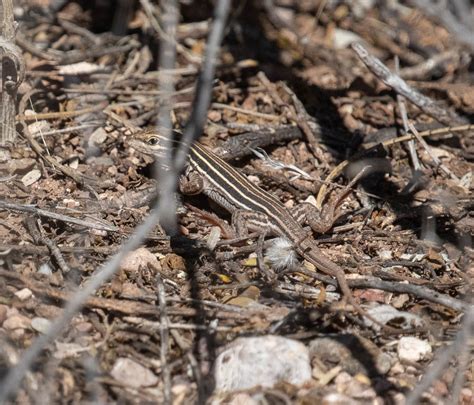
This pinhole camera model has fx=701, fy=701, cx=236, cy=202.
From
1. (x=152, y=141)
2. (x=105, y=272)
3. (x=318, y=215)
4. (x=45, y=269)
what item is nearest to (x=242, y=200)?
(x=318, y=215)

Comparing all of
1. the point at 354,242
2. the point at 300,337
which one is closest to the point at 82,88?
the point at 354,242

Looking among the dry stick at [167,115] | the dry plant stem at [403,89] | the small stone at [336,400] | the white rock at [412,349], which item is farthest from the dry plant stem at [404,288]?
the dry plant stem at [403,89]

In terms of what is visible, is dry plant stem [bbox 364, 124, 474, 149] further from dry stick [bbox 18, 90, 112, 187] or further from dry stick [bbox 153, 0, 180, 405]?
dry stick [bbox 18, 90, 112, 187]

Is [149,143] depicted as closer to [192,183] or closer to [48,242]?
[192,183]

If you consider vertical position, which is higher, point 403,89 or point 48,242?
point 403,89

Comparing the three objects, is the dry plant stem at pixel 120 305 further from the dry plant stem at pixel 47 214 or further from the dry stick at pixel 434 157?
the dry stick at pixel 434 157

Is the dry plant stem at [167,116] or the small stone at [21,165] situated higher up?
the dry plant stem at [167,116]
